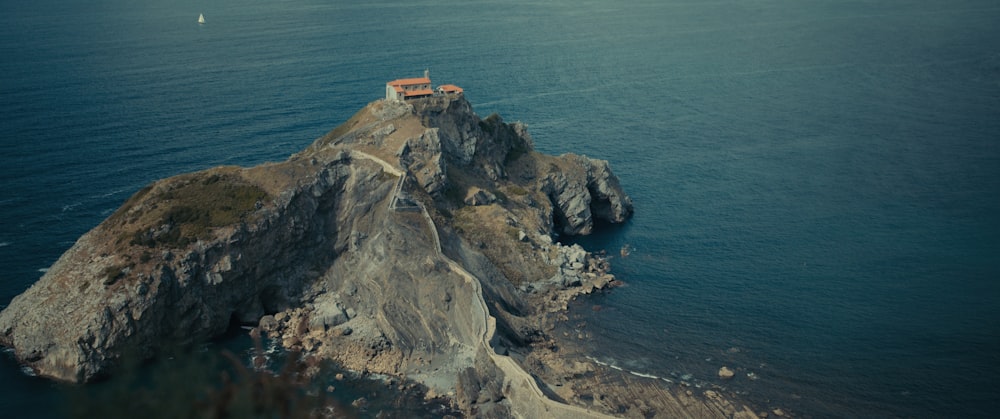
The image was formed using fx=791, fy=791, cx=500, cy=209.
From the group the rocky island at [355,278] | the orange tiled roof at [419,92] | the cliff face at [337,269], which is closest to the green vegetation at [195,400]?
the rocky island at [355,278]

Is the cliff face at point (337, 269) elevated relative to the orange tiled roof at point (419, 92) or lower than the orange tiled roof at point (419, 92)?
lower

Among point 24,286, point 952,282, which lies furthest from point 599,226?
point 24,286

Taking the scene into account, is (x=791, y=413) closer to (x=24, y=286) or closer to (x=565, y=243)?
(x=565, y=243)

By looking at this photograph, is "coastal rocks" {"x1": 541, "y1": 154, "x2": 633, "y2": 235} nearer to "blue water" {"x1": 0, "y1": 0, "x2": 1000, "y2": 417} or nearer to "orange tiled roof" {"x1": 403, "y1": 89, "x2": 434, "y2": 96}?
"blue water" {"x1": 0, "y1": 0, "x2": 1000, "y2": 417}

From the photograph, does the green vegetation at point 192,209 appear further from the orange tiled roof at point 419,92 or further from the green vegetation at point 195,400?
the green vegetation at point 195,400

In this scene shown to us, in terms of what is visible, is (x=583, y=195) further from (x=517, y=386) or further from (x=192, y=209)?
(x=192, y=209)

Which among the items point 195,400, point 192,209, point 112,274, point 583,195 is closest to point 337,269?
point 192,209

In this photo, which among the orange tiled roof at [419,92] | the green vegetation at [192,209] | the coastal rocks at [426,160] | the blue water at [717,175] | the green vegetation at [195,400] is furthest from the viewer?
the orange tiled roof at [419,92]
